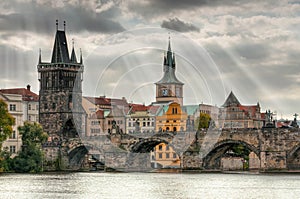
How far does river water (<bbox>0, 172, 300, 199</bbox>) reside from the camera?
61.9m

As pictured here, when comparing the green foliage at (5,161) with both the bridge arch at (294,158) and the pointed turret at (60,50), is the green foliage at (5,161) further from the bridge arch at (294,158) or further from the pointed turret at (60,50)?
the bridge arch at (294,158)

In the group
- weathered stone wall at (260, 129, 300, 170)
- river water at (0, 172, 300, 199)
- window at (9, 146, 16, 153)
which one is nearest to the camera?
river water at (0, 172, 300, 199)

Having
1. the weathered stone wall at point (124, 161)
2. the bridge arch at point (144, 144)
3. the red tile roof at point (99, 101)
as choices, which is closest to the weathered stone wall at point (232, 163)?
the bridge arch at point (144, 144)

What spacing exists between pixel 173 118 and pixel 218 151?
28407 millimetres

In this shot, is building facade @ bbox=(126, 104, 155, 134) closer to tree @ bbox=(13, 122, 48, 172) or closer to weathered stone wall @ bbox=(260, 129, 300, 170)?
tree @ bbox=(13, 122, 48, 172)

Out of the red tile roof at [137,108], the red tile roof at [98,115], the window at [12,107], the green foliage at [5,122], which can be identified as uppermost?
the red tile roof at [137,108]

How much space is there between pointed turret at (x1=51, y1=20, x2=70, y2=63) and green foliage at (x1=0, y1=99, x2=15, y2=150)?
95.6 ft

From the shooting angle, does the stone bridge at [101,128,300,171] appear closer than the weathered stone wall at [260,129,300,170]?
No

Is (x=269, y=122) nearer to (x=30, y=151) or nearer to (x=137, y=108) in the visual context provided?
(x=137, y=108)

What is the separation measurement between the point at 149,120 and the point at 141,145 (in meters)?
28.4

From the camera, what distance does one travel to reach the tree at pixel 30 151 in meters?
96.6

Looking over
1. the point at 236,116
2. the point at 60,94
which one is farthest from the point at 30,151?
the point at 236,116

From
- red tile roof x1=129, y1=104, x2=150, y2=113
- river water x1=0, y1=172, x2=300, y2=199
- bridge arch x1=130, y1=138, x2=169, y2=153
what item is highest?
red tile roof x1=129, y1=104, x2=150, y2=113

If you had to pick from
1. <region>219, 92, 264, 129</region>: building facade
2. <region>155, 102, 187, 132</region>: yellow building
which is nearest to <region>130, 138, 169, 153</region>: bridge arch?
<region>155, 102, 187, 132</region>: yellow building
